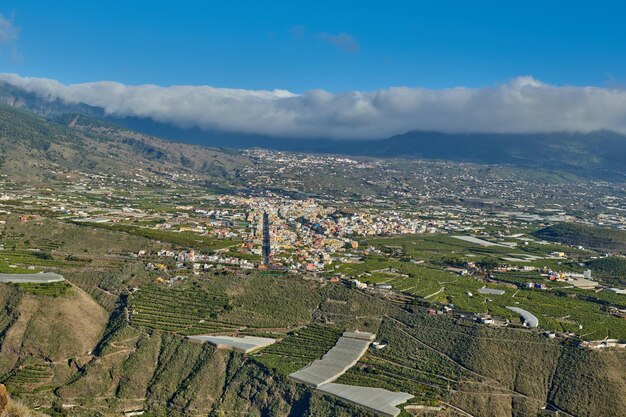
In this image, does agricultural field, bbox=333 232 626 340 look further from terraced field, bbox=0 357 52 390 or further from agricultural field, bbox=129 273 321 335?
terraced field, bbox=0 357 52 390

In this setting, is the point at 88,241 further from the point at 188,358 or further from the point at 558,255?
the point at 558,255

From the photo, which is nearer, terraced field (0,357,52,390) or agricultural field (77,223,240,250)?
terraced field (0,357,52,390)

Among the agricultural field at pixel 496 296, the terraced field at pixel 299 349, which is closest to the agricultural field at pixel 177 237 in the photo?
the agricultural field at pixel 496 296

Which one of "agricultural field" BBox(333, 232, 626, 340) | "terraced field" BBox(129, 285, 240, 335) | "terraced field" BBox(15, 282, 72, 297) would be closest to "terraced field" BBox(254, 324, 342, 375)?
"terraced field" BBox(129, 285, 240, 335)

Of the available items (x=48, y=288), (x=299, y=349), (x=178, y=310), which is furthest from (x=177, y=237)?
(x=299, y=349)

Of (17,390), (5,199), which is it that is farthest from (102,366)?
(5,199)

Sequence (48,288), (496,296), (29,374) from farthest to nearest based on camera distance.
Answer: (496,296)
(48,288)
(29,374)

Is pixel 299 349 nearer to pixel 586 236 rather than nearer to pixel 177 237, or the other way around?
pixel 177 237

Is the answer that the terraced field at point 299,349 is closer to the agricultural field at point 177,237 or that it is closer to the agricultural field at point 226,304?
the agricultural field at point 226,304
